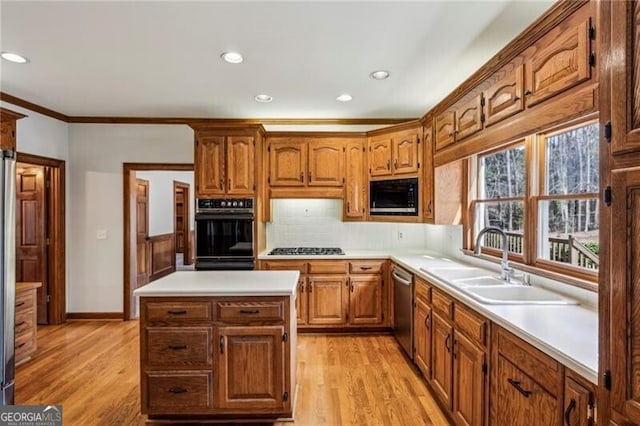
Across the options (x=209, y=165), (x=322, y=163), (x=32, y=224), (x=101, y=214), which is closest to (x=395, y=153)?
(x=322, y=163)

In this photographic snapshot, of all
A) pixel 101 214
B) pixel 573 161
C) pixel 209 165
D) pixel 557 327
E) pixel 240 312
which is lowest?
pixel 240 312

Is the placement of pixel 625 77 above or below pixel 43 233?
above

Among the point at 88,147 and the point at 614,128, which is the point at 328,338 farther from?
the point at 88,147

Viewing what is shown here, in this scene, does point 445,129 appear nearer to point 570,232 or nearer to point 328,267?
point 570,232

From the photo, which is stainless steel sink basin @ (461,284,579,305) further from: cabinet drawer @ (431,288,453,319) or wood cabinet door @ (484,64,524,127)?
wood cabinet door @ (484,64,524,127)

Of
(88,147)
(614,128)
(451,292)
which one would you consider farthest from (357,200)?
(88,147)

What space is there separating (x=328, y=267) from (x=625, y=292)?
3.06m

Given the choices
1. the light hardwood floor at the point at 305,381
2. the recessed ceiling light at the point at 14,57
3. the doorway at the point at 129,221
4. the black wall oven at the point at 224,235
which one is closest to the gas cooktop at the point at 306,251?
the black wall oven at the point at 224,235

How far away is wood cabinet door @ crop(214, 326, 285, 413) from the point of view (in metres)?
2.16

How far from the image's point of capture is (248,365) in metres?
2.17

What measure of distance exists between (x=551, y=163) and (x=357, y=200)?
2.20 m

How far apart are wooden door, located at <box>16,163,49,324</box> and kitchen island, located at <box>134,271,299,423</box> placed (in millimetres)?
3063

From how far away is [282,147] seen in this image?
13.5ft

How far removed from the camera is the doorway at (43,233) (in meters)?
4.13
